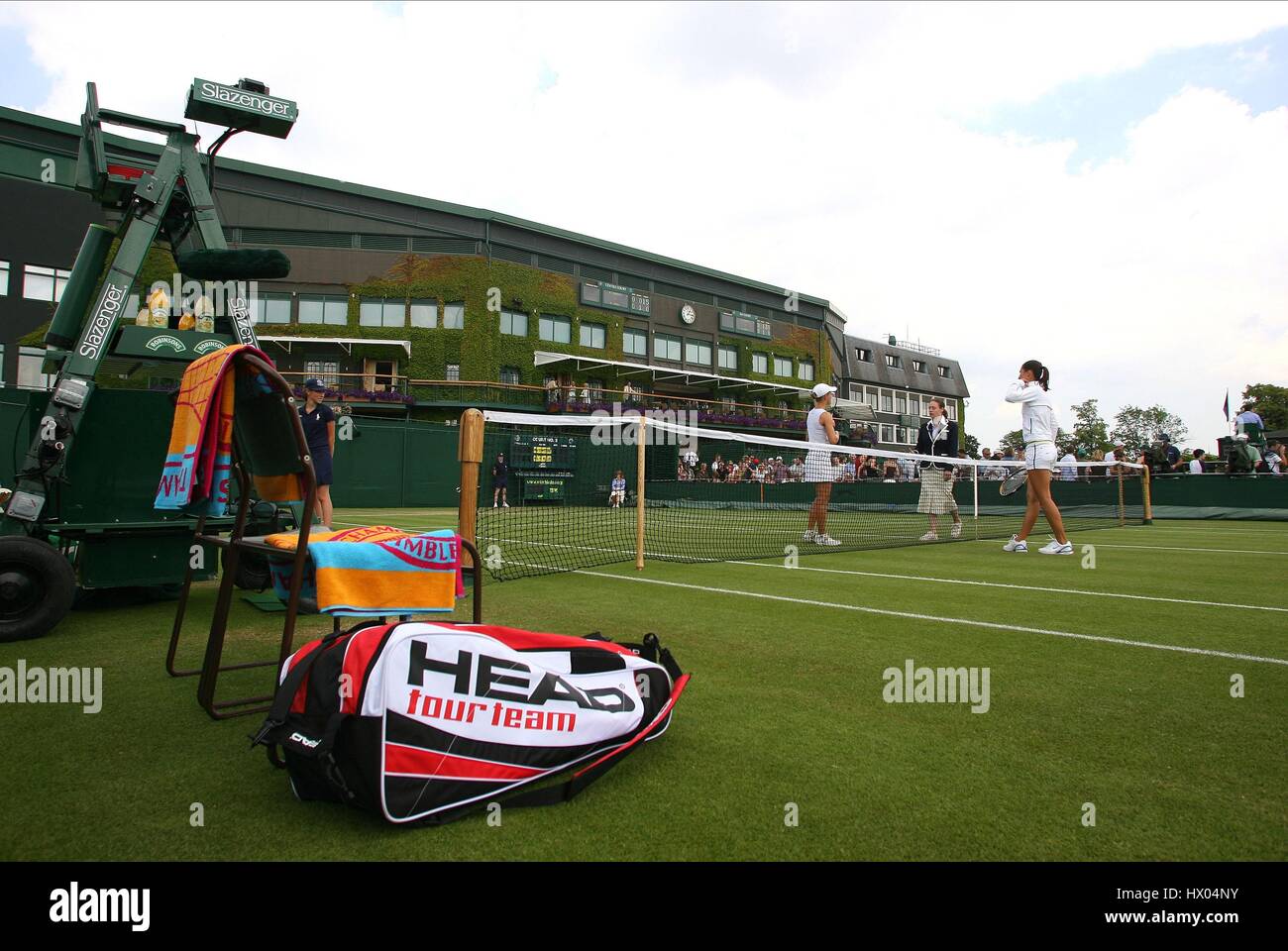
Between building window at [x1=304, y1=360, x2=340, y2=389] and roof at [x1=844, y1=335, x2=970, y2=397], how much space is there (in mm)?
45490

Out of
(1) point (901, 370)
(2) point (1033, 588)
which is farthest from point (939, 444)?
(1) point (901, 370)

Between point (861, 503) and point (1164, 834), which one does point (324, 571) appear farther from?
point (861, 503)

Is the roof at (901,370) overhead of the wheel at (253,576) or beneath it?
overhead

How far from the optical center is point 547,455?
23031mm

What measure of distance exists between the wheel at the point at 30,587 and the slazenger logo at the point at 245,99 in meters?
3.42

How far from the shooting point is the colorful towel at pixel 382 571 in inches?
111

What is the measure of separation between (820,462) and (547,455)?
14.0m

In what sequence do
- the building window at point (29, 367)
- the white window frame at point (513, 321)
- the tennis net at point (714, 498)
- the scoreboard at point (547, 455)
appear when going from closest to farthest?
the tennis net at point (714, 498) < the scoreboard at point (547, 455) < the building window at point (29, 367) < the white window frame at point (513, 321)

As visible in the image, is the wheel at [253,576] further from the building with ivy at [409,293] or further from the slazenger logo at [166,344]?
the building with ivy at [409,293]

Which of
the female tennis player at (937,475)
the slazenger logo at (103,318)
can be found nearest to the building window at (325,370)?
the female tennis player at (937,475)

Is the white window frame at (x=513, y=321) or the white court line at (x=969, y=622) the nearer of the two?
the white court line at (x=969, y=622)

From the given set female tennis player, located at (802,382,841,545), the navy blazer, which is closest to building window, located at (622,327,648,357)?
the navy blazer
